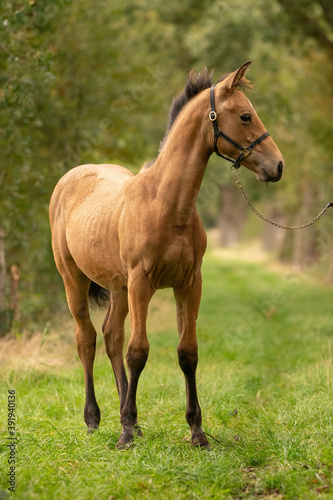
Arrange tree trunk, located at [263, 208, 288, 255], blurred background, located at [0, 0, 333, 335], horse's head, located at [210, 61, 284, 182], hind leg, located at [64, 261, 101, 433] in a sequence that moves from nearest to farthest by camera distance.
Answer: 1. horse's head, located at [210, 61, 284, 182]
2. hind leg, located at [64, 261, 101, 433]
3. blurred background, located at [0, 0, 333, 335]
4. tree trunk, located at [263, 208, 288, 255]

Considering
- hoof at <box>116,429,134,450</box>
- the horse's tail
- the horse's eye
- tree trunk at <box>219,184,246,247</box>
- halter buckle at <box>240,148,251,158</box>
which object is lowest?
tree trunk at <box>219,184,246,247</box>

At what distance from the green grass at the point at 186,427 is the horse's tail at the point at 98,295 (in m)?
1.00

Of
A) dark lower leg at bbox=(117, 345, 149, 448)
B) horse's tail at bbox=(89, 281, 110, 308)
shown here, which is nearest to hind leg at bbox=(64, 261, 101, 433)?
horse's tail at bbox=(89, 281, 110, 308)

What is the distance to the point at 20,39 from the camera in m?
8.74

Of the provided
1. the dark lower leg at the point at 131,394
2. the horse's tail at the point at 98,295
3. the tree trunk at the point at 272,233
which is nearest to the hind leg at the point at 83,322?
the horse's tail at the point at 98,295

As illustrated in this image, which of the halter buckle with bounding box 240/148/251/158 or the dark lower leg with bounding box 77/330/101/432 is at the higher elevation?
the halter buckle with bounding box 240/148/251/158

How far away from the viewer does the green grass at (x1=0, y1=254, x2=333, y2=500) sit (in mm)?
4242

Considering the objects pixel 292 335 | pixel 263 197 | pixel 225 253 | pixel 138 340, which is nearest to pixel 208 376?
pixel 138 340

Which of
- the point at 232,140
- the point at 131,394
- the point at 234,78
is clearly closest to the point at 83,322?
the point at 131,394

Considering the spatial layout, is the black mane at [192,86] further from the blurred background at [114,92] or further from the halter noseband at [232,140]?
the blurred background at [114,92]

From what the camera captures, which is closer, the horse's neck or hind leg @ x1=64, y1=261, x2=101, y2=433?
the horse's neck

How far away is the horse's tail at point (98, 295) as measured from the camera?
6793mm

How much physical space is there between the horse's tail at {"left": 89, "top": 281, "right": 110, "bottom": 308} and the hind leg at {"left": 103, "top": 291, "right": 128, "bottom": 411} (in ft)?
1.05

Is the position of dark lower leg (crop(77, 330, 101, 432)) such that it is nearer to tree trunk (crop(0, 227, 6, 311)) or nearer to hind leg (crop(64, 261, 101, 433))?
hind leg (crop(64, 261, 101, 433))
